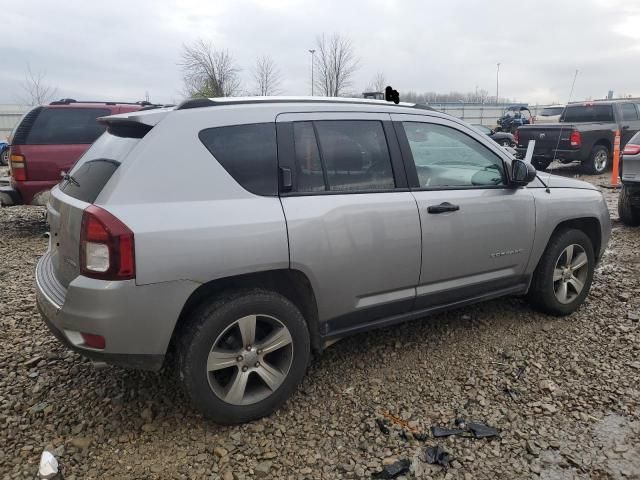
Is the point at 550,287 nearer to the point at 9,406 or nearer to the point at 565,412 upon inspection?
the point at 565,412

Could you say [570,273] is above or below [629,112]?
below

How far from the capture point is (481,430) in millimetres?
2832

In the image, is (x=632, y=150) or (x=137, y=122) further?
(x=632, y=150)

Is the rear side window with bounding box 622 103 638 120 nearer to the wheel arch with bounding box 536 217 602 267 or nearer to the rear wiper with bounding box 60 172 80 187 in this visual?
the wheel arch with bounding box 536 217 602 267

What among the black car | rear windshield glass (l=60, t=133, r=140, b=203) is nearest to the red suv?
rear windshield glass (l=60, t=133, r=140, b=203)

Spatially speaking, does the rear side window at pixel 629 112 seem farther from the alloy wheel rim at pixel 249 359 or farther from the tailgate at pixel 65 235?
the tailgate at pixel 65 235

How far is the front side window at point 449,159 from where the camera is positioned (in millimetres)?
3461

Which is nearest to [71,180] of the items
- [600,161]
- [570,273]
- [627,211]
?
[570,273]

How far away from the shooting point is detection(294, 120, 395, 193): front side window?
9.78 feet

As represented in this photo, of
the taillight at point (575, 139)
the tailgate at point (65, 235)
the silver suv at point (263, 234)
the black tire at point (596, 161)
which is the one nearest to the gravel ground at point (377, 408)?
the silver suv at point (263, 234)

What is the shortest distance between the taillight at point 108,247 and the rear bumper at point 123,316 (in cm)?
5

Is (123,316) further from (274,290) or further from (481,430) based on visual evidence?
(481,430)

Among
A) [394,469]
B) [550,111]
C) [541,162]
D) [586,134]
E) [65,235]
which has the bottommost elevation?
[394,469]

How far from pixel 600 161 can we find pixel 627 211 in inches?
262
